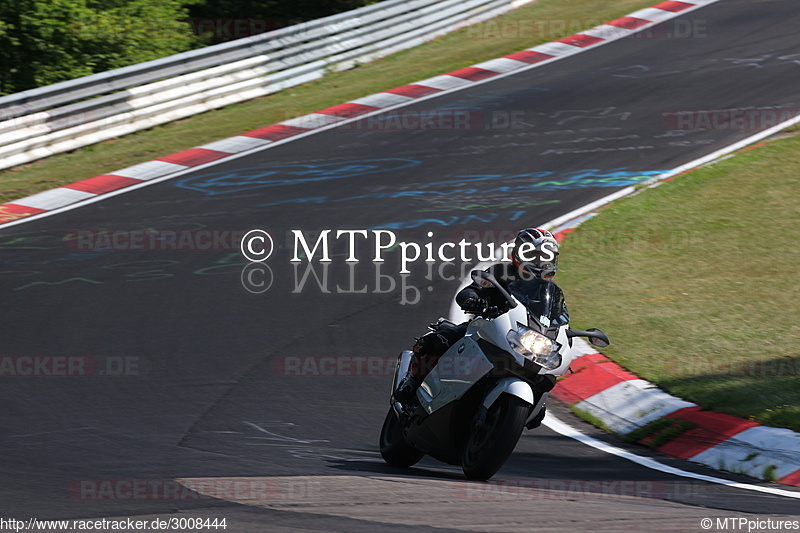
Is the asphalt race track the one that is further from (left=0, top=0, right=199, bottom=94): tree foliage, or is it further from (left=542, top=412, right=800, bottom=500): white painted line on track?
(left=0, top=0, right=199, bottom=94): tree foliage

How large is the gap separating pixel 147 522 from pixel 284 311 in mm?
5346

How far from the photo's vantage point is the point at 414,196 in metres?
13.9

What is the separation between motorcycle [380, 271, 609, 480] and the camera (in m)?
5.93

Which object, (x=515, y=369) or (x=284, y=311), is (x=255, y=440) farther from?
(x=284, y=311)

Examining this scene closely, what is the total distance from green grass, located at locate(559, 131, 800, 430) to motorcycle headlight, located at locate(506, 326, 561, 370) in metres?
2.42

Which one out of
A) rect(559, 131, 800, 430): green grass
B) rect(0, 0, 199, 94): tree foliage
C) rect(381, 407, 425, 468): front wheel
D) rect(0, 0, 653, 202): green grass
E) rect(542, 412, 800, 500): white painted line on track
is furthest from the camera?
rect(0, 0, 199, 94): tree foliage

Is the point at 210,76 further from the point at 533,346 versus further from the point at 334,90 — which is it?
the point at 533,346

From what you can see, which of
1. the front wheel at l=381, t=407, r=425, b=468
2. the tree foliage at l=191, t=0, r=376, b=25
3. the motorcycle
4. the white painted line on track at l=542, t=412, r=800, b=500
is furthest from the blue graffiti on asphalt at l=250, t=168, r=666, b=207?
the tree foliage at l=191, t=0, r=376, b=25

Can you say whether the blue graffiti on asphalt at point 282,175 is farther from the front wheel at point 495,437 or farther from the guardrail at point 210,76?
the front wheel at point 495,437

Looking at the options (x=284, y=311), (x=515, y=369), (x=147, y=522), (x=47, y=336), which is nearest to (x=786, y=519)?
(x=515, y=369)

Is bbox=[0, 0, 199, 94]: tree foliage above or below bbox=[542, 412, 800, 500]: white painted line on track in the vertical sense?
above

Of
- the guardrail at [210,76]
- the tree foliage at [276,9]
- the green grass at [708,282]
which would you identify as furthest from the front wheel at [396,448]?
the tree foliage at [276,9]

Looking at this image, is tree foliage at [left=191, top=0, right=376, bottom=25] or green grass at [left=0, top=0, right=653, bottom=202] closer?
green grass at [left=0, top=0, right=653, bottom=202]

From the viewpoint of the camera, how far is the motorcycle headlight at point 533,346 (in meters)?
5.91
